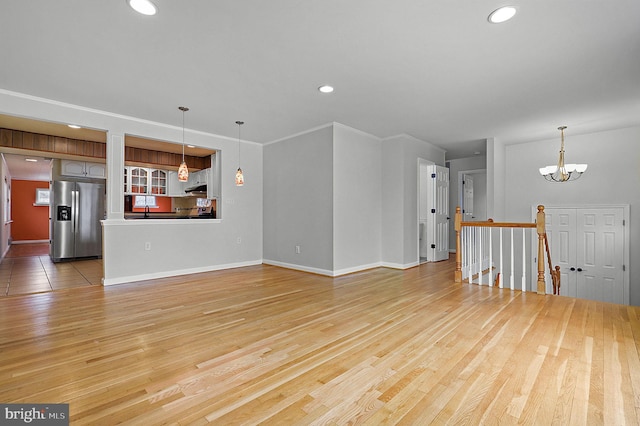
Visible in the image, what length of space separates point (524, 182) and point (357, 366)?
19.6 feet

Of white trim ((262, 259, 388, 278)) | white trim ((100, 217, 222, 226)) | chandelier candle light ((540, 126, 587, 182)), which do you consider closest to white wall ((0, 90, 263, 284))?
white trim ((100, 217, 222, 226))

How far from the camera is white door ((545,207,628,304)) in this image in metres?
5.23

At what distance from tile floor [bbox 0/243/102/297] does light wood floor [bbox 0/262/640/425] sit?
0.61 meters

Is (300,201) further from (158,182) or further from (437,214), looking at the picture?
(158,182)

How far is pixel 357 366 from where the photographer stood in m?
2.03

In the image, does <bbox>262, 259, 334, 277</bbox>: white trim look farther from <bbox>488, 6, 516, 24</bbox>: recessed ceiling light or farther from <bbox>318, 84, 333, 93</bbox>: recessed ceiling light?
<bbox>488, 6, 516, 24</bbox>: recessed ceiling light

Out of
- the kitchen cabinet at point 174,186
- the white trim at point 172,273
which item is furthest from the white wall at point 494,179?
the kitchen cabinet at point 174,186

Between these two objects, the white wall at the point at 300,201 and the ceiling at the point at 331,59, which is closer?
the ceiling at the point at 331,59

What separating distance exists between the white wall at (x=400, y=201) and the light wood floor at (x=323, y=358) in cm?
203

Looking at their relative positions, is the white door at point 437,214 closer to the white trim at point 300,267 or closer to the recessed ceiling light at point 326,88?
the white trim at point 300,267

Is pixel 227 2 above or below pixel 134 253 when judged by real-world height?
above

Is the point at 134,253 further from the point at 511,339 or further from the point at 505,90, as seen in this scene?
the point at 505,90

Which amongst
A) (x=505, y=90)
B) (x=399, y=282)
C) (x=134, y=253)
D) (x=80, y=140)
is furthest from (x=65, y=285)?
(x=505, y=90)

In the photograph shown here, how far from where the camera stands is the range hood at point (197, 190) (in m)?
7.30
